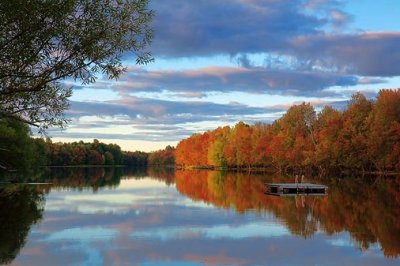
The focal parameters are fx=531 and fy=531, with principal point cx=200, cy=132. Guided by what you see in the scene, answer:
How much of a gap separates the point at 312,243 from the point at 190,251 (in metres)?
7.17

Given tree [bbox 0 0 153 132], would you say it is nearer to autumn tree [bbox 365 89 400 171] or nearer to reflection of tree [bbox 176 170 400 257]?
reflection of tree [bbox 176 170 400 257]

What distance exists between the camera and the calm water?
25.8m

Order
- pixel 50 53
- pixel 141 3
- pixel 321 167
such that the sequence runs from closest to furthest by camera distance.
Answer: pixel 50 53 < pixel 141 3 < pixel 321 167

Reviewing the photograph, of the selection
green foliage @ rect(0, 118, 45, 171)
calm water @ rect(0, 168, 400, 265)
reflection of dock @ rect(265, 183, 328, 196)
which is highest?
green foliage @ rect(0, 118, 45, 171)

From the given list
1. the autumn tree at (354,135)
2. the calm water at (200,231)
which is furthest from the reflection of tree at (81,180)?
the autumn tree at (354,135)

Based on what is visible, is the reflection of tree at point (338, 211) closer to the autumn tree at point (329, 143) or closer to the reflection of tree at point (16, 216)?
the reflection of tree at point (16, 216)

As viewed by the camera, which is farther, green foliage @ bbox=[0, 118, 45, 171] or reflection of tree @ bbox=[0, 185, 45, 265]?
green foliage @ bbox=[0, 118, 45, 171]

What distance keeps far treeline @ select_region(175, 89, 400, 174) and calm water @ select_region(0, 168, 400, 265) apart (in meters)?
45.2

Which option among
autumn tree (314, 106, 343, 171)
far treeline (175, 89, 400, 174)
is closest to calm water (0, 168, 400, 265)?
far treeline (175, 89, 400, 174)

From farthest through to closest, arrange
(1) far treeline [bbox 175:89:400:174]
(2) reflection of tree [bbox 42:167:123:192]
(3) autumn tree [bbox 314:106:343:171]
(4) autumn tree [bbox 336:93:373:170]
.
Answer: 1. (3) autumn tree [bbox 314:106:343:171]
2. (4) autumn tree [bbox 336:93:373:170]
3. (1) far treeline [bbox 175:89:400:174]
4. (2) reflection of tree [bbox 42:167:123:192]

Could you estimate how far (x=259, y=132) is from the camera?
159375 mm

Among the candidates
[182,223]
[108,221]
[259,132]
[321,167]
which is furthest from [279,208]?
[259,132]

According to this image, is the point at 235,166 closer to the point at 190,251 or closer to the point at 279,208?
the point at 279,208

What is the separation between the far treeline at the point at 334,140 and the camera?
9788 cm
